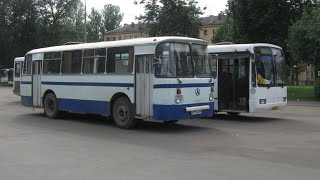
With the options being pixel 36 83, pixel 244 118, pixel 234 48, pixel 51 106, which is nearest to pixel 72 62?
pixel 51 106

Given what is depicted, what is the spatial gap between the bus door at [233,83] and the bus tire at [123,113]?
4719 mm

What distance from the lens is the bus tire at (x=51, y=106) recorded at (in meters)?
18.8

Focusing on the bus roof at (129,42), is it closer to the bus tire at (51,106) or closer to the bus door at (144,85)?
the bus door at (144,85)

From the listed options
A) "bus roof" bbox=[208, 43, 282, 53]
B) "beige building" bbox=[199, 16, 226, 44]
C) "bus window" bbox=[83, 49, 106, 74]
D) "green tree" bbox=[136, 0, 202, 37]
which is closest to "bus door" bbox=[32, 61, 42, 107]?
"bus window" bbox=[83, 49, 106, 74]

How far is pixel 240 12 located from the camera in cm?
4531

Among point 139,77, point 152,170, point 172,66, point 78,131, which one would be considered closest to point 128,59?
point 139,77

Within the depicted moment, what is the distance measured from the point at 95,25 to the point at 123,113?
11768 centimetres

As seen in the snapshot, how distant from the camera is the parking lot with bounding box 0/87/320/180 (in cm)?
866

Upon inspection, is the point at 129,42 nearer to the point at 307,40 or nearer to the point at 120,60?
the point at 120,60

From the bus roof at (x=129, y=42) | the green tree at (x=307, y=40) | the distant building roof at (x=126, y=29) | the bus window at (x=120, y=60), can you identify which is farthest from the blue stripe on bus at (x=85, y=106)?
the distant building roof at (x=126, y=29)

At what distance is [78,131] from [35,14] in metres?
64.2

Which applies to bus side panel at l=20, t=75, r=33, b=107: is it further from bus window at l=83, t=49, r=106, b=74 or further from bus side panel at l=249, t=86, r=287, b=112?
bus side panel at l=249, t=86, r=287, b=112

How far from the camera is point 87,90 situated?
17109 mm

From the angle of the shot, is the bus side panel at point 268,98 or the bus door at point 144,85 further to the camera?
the bus side panel at point 268,98
